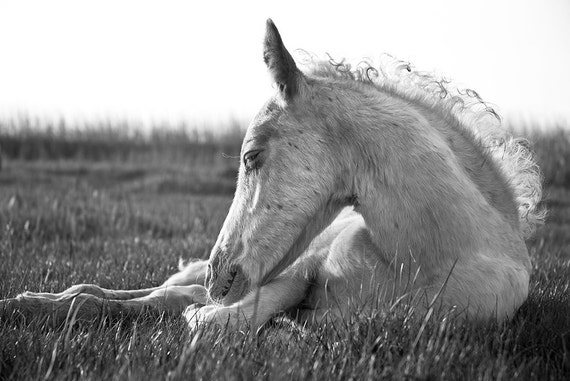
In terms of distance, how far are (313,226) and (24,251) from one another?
3.60 m

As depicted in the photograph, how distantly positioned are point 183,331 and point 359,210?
1.09 m

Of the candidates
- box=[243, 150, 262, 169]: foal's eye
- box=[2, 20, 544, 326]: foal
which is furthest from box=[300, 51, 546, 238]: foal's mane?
Answer: box=[243, 150, 262, 169]: foal's eye

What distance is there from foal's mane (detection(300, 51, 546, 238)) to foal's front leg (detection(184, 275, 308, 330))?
1.25 metres

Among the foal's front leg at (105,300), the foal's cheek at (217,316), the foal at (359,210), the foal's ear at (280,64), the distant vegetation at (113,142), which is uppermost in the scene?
the foal's ear at (280,64)

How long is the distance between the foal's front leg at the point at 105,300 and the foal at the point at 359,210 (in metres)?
0.01

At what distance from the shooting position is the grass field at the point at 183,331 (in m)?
2.44

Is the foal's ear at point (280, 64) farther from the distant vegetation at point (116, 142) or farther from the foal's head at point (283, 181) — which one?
the distant vegetation at point (116, 142)

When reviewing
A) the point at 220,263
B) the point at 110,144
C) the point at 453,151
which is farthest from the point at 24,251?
the point at 110,144

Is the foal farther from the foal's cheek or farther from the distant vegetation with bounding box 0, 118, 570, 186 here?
the distant vegetation with bounding box 0, 118, 570, 186

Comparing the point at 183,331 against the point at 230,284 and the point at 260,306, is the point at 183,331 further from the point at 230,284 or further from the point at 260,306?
the point at 260,306

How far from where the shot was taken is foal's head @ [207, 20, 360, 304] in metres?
3.40

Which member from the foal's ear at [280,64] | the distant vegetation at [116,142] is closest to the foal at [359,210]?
the foal's ear at [280,64]

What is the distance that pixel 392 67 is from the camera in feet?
13.7

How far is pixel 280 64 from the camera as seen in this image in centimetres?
340
